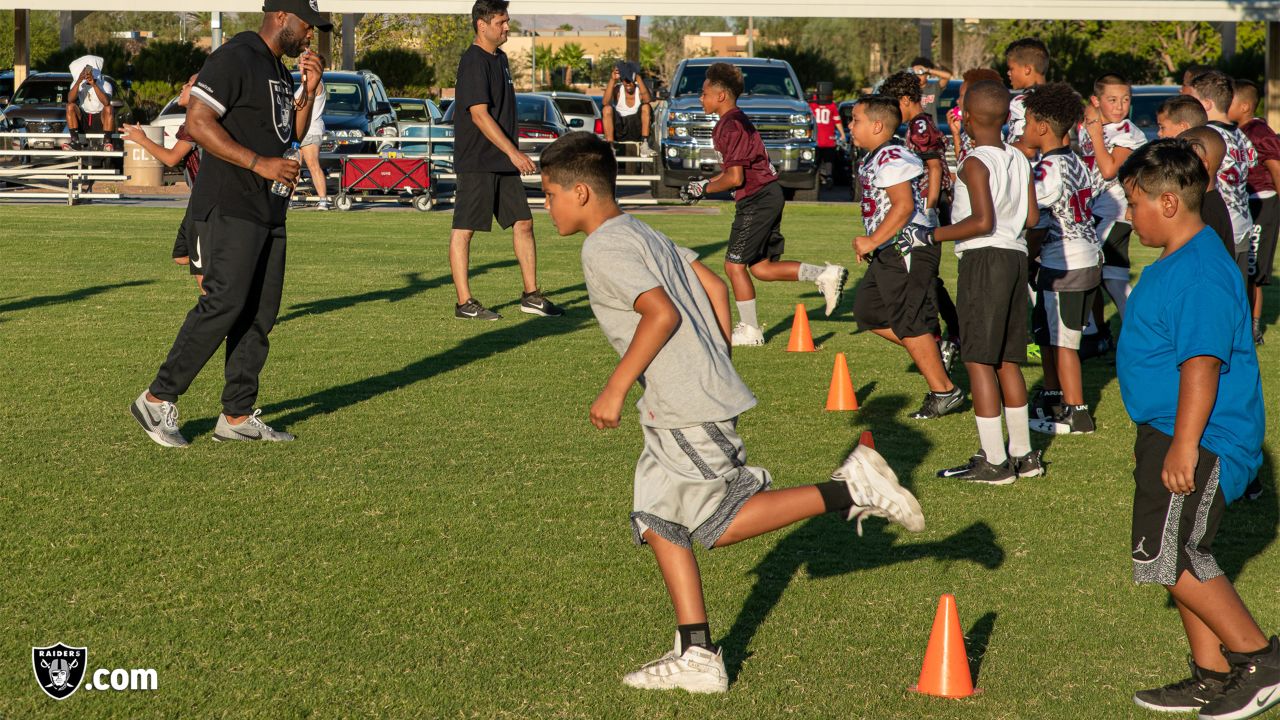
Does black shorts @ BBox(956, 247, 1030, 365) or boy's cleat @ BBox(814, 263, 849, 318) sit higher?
black shorts @ BBox(956, 247, 1030, 365)

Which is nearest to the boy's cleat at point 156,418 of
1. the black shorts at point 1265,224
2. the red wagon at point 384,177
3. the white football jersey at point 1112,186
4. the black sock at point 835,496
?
the black sock at point 835,496

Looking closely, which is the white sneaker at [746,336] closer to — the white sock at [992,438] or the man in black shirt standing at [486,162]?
the man in black shirt standing at [486,162]

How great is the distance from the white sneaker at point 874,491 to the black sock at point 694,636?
61 cm

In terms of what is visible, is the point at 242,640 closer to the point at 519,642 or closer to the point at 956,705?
the point at 519,642

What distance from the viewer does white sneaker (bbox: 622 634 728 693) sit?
12.6 ft

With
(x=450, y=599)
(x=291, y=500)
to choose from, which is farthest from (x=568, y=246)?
(x=450, y=599)

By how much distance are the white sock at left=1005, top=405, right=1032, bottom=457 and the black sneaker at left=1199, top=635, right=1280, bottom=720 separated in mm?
2494

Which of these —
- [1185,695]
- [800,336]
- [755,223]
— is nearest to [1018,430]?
[1185,695]

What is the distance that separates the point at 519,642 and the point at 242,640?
815 mm

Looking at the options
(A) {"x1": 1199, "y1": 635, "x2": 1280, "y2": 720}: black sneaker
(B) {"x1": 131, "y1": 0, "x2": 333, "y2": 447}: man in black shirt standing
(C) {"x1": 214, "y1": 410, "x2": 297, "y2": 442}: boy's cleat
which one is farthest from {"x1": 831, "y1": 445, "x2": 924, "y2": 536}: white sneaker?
(C) {"x1": 214, "y1": 410, "x2": 297, "y2": 442}: boy's cleat

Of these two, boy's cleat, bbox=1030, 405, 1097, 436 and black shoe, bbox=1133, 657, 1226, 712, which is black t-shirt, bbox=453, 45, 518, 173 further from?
black shoe, bbox=1133, 657, 1226, 712

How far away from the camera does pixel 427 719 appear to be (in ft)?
12.0

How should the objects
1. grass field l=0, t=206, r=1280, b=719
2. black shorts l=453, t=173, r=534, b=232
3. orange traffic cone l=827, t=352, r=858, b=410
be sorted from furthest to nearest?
black shorts l=453, t=173, r=534, b=232
orange traffic cone l=827, t=352, r=858, b=410
grass field l=0, t=206, r=1280, b=719

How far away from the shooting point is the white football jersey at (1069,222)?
6.95 m
